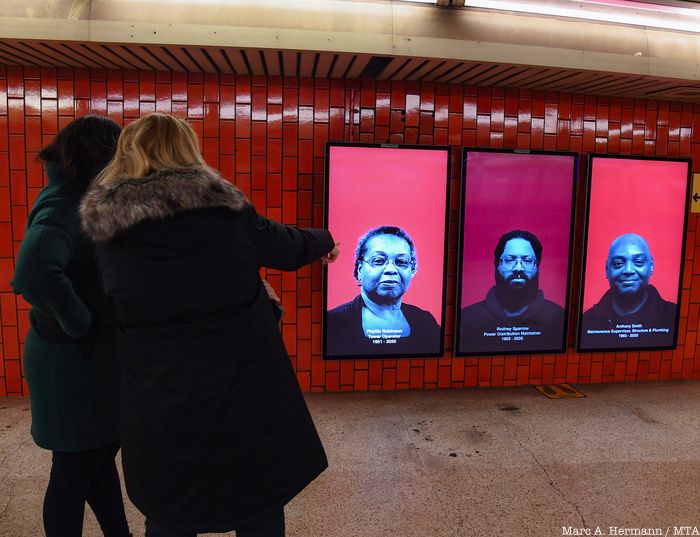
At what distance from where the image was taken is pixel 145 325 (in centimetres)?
151

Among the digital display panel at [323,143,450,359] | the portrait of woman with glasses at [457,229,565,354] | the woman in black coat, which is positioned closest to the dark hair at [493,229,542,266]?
the portrait of woman with glasses at [457,229,565,354]

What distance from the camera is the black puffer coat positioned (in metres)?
1.46

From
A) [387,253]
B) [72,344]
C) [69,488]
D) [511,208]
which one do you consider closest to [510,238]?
[511,208]

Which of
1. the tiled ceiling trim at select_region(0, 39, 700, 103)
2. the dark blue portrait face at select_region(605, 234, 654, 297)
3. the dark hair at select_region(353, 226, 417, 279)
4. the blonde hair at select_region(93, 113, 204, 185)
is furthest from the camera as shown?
the dark blue portrait face at select_region(605, 234, 654, 297)

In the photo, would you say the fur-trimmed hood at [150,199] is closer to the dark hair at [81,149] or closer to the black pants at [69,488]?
the dark hair at [81,149]

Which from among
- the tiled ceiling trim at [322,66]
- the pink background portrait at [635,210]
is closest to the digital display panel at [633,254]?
the pink background portrait at [635,210]

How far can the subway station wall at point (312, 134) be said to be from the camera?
12.8 feet

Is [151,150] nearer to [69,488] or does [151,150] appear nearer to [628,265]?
[69,488]

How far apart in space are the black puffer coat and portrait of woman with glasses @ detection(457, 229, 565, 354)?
2.83m

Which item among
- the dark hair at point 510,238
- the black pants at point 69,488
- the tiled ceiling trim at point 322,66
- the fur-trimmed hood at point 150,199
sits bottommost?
the black pants at point 69,488

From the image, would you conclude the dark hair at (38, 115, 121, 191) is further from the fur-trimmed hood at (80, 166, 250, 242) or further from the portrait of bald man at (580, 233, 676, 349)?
the portrait of bald man at (580, 233, 676, 349)

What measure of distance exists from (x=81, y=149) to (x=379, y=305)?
103 inches

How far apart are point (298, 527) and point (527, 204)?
2.91m

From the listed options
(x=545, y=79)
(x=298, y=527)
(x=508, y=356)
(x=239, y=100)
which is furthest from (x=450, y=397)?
(x=239, y=100)
